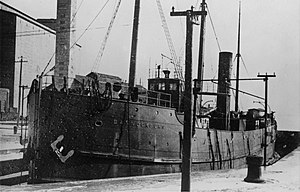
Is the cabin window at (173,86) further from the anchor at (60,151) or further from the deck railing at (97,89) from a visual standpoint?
the anchor at (60,151)

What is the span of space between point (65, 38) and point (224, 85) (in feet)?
31.5

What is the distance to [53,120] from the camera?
12.6 meters

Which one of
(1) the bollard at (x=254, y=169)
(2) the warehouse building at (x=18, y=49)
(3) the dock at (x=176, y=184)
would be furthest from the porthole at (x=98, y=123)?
(2) the warehouse building at (x=18, y=49)

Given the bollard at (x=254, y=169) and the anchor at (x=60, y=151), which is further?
the anchor at (x=60, y=151)

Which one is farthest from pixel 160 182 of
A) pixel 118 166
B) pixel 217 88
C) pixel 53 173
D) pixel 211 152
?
pixel 217 88

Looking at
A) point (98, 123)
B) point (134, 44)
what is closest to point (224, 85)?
point (134, 44)

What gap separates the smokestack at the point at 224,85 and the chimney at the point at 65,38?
8.88 m

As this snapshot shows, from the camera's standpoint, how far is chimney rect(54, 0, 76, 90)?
15.8 meters

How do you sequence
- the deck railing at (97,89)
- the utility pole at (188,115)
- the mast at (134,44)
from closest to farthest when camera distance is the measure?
the utility pole at (188,115) < the deck railing at (97,89) < the mast at (134,44)

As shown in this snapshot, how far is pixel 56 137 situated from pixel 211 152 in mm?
7410

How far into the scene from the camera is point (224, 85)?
71.4 feet

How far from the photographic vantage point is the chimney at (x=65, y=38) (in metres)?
15.8

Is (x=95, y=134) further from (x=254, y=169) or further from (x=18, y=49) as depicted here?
(x=18, y=49)

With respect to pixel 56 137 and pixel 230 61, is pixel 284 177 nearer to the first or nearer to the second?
pixel 56 137
